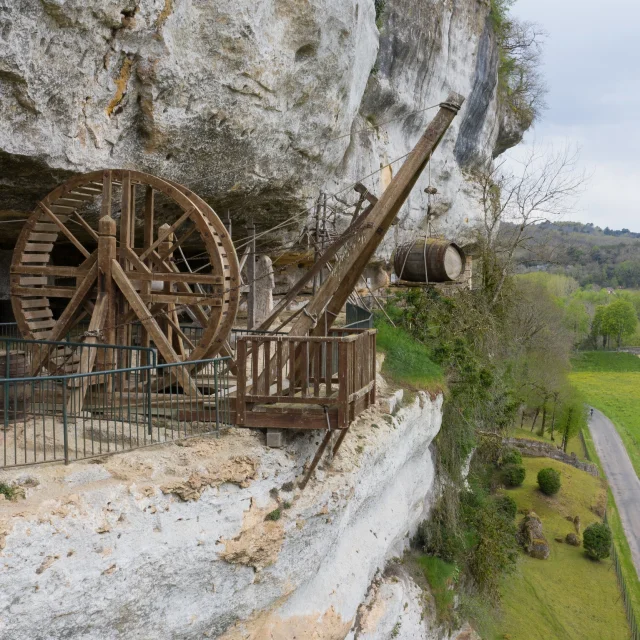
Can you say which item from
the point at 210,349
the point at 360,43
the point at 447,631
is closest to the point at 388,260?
the point at 360,43

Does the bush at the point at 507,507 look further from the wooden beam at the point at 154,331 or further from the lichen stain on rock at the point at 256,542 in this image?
the wooden beam at the point at 154,331

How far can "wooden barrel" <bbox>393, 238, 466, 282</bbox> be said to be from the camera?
1636 cm

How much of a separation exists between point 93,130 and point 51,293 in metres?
2.38

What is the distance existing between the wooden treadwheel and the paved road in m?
21.0

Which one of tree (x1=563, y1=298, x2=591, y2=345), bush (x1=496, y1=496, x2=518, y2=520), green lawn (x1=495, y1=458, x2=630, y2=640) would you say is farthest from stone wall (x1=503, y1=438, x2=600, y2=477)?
tree (x1=563, y1=298, x2=591, y2=345)

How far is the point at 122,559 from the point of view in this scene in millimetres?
6340

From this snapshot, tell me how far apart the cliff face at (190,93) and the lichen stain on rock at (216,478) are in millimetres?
4915

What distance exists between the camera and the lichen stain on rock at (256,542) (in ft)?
23.4

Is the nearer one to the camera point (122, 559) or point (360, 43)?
point (122, 559)

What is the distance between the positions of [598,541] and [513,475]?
4.94 m

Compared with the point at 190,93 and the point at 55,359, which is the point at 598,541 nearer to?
the point at 55,359

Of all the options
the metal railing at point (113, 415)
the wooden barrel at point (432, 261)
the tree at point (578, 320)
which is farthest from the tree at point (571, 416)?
the metal railing at point (113, 415)

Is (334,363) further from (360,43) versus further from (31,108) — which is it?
(360,43)

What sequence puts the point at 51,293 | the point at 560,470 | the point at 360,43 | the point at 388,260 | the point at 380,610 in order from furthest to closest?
the point at 560,470 < the point at 388,260 < the point at 360,43 < the point at 380,610 < the point at 51,293
